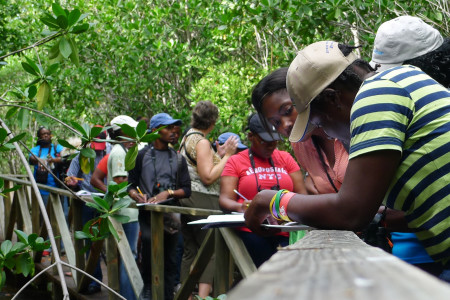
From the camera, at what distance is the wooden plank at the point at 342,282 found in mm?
598

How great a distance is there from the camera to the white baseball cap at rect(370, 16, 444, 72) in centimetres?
227

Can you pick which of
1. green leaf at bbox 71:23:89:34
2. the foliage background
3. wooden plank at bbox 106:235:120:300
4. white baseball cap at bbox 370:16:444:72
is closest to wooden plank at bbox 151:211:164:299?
wooden plank at bbox 106:235:120:300

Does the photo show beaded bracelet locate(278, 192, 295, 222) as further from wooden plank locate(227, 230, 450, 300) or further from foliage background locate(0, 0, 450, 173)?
foliage background locate(0, 0, 450, 173)

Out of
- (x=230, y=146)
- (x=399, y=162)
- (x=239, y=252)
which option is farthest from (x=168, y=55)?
(x=399, y=162)

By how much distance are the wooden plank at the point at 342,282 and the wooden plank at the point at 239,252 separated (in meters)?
3.17

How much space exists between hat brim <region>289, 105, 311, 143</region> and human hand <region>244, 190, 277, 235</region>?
209mm

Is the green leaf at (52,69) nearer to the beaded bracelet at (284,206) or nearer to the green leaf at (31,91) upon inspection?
the green leaf at (31,91)

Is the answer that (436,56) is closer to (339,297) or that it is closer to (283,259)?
(283,259)

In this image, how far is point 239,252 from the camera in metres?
4.11

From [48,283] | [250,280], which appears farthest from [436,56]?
[48,283]

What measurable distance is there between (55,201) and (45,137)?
352cm

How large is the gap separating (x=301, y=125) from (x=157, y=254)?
137 inches

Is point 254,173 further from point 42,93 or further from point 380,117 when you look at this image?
point 380,117

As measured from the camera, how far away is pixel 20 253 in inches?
136
